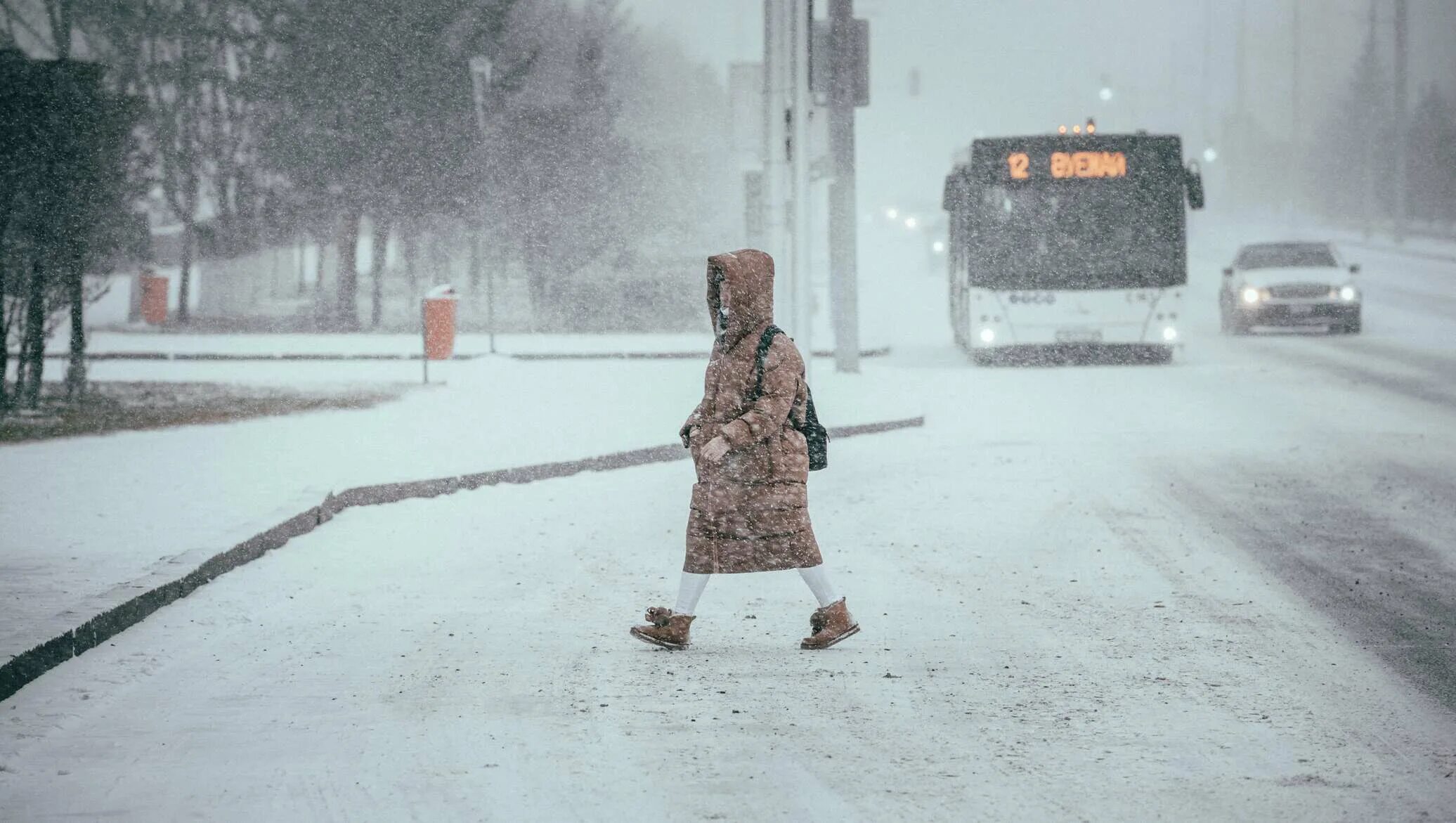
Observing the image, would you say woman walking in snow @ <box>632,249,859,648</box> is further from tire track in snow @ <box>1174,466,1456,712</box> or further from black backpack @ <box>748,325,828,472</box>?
tire track in snow @ <box>1174,466,1456,712</box>

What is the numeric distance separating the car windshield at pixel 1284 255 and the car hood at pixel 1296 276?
0.40 metres

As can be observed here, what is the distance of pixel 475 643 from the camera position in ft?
22.7

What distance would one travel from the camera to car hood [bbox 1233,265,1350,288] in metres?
27.6

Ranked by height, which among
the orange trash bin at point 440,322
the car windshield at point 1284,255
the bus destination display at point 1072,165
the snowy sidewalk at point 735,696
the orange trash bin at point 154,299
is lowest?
the snowy sidewalk at point 735,696

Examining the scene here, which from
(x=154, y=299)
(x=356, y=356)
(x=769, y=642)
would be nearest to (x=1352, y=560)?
(x=769, y=642)

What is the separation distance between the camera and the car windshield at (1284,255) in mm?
28531

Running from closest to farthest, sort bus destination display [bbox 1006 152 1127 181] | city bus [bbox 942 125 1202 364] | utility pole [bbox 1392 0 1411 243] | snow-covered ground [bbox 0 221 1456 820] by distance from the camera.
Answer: snow-covered ground [bbox 0 221 1456 820], city bus [bbox 942 125 1202 364], bus destination display [bbox 1006 152 1127 181], utility pole [bbox 1392 0 1411 243]

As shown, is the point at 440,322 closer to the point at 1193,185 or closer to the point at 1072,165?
the point at 1072,165

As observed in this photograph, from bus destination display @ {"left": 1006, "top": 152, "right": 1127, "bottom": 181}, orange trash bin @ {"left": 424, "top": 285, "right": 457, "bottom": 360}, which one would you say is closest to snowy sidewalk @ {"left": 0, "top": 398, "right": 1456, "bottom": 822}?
orange trash bin @ {"left": 424, "top": 285, "right": 457, "bottom": 360}

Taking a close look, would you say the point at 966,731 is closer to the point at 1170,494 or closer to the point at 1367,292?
the point at 1170,494

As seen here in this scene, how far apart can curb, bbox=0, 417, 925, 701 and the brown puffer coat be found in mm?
2431

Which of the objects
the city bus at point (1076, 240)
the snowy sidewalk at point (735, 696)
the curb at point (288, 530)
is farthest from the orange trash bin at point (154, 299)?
the snowy sidewalk at point (735, 696)

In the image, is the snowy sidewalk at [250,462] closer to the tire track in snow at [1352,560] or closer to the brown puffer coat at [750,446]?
the brown puffer coat at [750,446]

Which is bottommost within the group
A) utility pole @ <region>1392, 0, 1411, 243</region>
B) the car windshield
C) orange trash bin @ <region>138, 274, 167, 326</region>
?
orange trash bin @ <region>138, 274, 167, 326</region>
